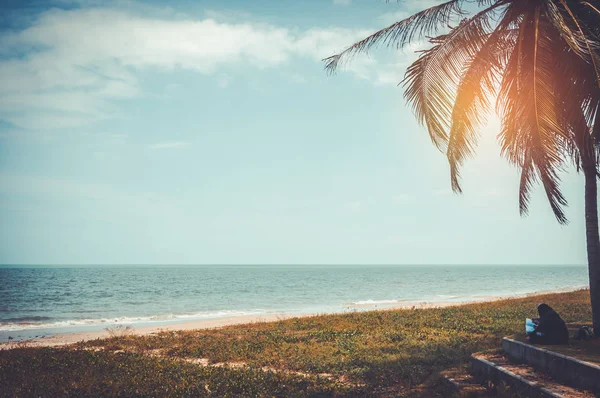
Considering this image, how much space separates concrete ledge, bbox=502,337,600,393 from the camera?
6395mm

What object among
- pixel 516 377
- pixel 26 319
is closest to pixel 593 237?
pixel 516 377

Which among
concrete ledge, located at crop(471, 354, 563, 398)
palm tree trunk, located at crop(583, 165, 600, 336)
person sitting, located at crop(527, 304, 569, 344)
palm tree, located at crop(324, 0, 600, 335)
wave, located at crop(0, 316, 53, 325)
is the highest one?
palm tree, located at crop(324, 0, 600, 335)

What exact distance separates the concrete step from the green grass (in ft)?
3.72

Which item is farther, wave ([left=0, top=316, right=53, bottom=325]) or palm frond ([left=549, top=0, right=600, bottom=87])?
wave ([left=0, top=316, right=53, bottom=325])

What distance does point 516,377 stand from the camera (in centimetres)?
733

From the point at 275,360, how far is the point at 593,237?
9321mm

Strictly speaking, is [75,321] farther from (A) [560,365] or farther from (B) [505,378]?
(A) [560,365]

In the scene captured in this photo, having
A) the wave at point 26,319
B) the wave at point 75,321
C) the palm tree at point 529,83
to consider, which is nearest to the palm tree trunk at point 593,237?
the palm tree at point 529,83

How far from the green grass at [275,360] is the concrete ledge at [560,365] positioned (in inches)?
79.5

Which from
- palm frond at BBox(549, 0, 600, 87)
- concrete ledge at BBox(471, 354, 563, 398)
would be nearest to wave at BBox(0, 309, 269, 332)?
concrete ledge at BBox(471, 354, 563, 398)

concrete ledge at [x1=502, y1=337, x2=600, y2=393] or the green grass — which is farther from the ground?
concrete ledge at [x1=502, y1=337, x2=600, y2=393]

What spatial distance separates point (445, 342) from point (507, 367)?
218 inches

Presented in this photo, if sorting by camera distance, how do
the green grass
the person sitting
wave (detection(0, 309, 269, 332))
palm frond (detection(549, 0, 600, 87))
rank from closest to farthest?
palm frond (detection(549, 0, 600, 87)) → the person sitting → the green grass → wave (detection(0, 309, 269, 332))

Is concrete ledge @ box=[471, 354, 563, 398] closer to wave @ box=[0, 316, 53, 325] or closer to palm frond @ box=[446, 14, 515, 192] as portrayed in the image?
palm frond @ box=[446, 14, 515, 192]
